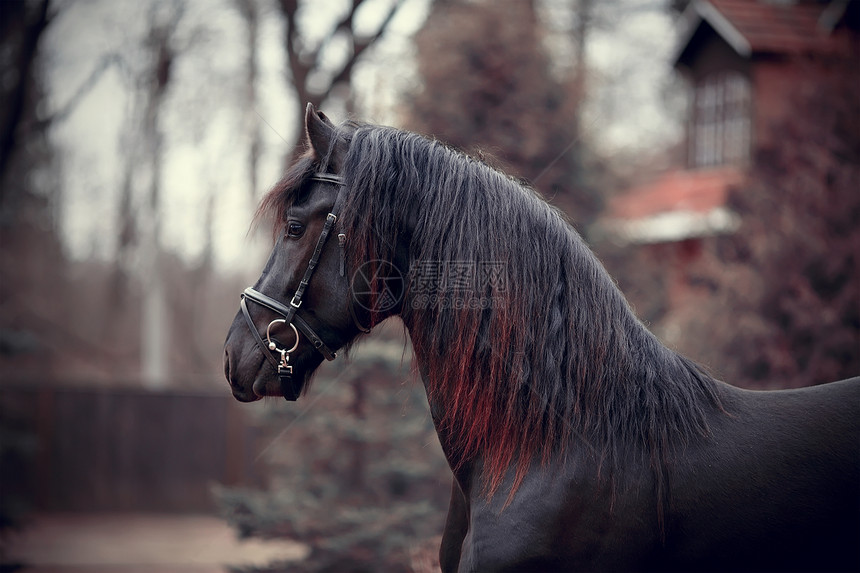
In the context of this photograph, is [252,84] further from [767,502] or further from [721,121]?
[767,502]

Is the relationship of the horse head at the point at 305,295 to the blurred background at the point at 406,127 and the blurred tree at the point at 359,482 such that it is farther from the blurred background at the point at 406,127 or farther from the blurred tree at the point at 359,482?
the blurred tree at the point at 359,482

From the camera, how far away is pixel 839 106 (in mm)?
8078

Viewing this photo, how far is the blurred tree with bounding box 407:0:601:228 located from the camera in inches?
307

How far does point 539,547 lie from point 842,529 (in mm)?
966

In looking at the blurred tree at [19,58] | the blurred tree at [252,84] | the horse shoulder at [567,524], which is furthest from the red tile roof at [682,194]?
the horse shoulder at [567,524]

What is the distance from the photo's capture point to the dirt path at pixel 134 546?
8.59 m

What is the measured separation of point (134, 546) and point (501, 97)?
7870 mm

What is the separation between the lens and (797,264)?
7.62 meters

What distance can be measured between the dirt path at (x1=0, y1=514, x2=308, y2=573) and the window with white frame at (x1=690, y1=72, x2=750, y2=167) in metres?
10.2

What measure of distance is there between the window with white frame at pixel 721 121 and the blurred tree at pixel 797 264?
14.9 ft

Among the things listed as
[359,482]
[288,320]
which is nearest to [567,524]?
[288,320]

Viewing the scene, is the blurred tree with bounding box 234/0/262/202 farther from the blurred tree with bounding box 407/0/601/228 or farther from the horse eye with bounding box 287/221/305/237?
the horse eye with bounding box 287/221/305/237

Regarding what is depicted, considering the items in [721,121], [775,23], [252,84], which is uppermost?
[775,23]

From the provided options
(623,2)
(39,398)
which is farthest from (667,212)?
(39,398)
